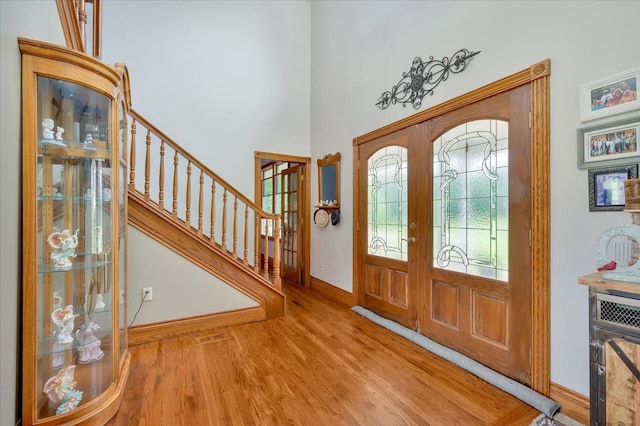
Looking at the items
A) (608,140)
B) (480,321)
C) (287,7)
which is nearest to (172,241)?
(480,321)

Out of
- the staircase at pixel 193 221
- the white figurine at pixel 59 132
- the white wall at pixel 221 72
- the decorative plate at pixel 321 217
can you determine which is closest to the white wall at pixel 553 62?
the decorative plate at pixel 321 217

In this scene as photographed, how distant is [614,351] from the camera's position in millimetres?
1236

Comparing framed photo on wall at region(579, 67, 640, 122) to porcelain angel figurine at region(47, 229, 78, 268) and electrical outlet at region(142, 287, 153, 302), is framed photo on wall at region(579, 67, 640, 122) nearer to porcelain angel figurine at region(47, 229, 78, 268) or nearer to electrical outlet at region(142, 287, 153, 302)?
porcelain angel figurine at region(47, 229, 78, 268)

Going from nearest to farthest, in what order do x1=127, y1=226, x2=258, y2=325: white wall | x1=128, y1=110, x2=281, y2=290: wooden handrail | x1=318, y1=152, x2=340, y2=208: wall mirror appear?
1. x1=127, y1=226, x2=258, y2=325: white wall
2. x1=128, y1=110, x2=281, y2=290: wooden handrail
3. x1=318, y1=152, x2=340, y2=208: wall mirror

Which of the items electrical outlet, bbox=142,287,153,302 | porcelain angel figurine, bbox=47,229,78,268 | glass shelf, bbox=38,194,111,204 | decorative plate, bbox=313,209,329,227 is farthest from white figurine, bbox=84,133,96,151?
decorative plate, bbox=313,209,329,227

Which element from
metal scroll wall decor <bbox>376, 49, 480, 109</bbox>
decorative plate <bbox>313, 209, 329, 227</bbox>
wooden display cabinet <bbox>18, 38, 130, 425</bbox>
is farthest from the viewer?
decorative plate <bbox>313, 209, 329, 227</bbox>

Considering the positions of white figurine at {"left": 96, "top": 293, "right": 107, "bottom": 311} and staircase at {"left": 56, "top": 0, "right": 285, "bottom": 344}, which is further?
staircase at {"left": 56, "top": 0, "right": 285, "bottom": 344}

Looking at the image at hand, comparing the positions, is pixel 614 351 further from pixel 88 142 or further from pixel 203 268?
pixel 203 268

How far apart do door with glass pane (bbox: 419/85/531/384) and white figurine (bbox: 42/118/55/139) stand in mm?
2744

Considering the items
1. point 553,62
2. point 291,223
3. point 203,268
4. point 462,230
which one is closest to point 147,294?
point 203,268

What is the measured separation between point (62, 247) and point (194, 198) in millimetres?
2503

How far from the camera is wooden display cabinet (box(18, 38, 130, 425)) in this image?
1.32 m

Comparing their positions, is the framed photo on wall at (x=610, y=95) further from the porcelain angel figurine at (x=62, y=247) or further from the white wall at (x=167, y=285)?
the white wall at (x=167, y=285)

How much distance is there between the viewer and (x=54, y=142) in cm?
147
